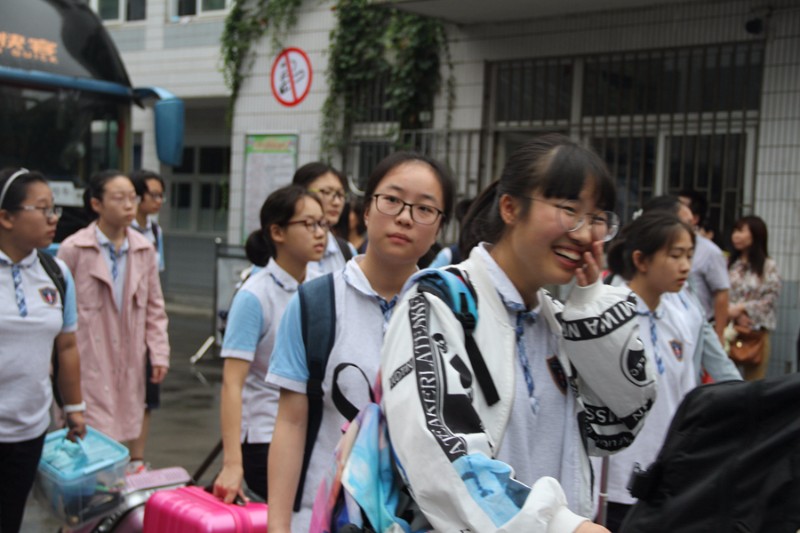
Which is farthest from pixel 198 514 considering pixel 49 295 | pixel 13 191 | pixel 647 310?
pixel 647 310

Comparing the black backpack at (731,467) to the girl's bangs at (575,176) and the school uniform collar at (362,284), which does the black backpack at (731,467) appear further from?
the school uniform collar at (362,284)

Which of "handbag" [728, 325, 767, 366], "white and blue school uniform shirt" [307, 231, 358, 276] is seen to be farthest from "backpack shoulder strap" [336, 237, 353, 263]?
"handbag" [728, 325, 767, 366]

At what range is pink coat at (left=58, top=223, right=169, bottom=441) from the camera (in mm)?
6094

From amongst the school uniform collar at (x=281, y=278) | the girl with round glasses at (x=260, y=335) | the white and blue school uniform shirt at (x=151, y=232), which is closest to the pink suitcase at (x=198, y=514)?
the girl with round glasses at (x=260, y=335)

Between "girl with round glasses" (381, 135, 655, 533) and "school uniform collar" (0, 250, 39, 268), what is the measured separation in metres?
2.86

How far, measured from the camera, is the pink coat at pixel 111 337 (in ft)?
20.0

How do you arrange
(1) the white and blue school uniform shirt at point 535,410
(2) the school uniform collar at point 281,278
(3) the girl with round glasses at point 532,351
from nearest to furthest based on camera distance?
(3) the girl with round glasses at point 532,351
(1) the white and blue school uniform shirt at point 535,410
(2) the school uniform collar at point 281,278

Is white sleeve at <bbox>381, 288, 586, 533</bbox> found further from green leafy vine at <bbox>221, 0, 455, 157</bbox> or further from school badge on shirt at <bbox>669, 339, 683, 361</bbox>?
green leafy vine at <bbox>221, 0, 455, 157</bbox>

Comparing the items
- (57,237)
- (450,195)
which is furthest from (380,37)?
(450,195)

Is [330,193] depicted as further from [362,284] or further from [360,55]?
[360,55]

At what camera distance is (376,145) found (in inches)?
486

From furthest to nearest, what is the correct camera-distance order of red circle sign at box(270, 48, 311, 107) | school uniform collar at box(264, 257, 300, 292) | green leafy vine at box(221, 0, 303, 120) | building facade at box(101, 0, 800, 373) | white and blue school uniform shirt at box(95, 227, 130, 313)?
green leafy vine at box(221, 0, 303, 120), red circle sign at box(270, 48, 311, 107), building facade at box(101, 0, 800, 373), white and blue school uniform shirt at box(95, 227, 130, 313), school uniform collar at box(264, 257, 300, 292)

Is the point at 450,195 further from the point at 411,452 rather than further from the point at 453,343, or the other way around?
the point at 411,452

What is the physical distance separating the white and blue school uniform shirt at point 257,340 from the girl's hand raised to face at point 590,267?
188 cm
